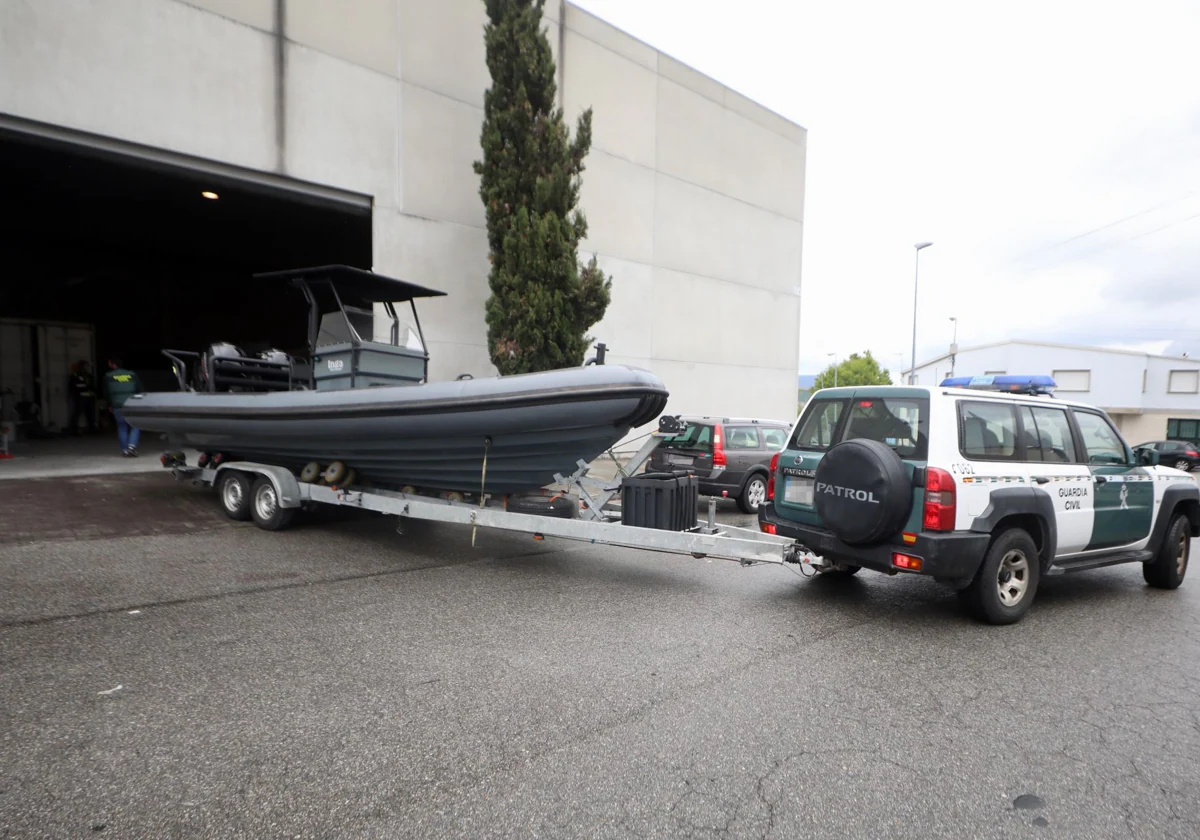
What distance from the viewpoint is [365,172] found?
36.3 ft

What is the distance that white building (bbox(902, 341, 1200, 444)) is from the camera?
4475 centimetres

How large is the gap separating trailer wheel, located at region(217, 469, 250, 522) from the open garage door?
2.18m

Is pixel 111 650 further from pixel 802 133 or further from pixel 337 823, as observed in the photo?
pixel 802 133

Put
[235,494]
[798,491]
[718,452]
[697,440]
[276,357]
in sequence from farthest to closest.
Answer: [697,440] < [718,452] < [276,357] < [235,494] < [798,491]

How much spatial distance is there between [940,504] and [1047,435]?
5.12 ft

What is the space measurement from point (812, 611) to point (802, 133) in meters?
17.1

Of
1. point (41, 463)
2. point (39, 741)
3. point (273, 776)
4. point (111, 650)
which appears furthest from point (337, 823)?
point (41, 463)

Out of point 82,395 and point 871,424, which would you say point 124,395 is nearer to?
point 82,395

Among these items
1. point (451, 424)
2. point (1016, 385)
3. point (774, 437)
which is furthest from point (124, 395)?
point (1016, 385)

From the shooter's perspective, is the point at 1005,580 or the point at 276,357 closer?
the point at 1005,580

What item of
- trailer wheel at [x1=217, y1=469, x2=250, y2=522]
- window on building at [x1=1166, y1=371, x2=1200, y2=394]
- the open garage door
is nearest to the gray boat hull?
trailer wheel at [x1=217, y1=469, x2=250, y2=522]

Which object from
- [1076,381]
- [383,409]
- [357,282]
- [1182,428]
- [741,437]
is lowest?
[1182,428]

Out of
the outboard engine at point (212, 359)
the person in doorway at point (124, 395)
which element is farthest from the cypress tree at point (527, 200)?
the person in doorway at point (124, 395)

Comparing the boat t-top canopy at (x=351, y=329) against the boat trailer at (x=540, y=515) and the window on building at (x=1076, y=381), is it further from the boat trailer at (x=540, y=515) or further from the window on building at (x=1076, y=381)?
the window on building at (x=1076, y=381)
